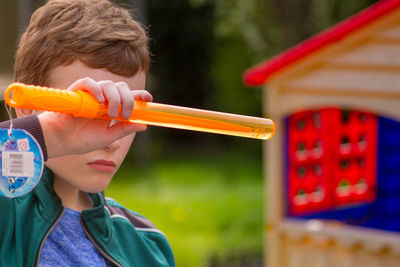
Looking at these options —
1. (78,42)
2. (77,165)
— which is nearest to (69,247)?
(77,165)

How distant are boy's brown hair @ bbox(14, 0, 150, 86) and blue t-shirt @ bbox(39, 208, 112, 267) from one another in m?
0.31

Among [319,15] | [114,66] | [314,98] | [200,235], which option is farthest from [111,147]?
[319,15]

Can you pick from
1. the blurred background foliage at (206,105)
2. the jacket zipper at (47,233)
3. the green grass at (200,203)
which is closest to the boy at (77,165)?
the jacket zipper at (47,233)

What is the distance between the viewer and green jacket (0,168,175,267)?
1.21 metres

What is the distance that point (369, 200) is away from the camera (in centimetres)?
504

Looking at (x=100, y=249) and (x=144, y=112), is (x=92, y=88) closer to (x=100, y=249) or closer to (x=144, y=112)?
(x=144, y=112)

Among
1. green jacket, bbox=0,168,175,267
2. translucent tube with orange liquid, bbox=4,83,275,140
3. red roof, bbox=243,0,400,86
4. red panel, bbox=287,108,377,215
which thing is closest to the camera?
translucent tube with orange liquid, bbox=4,83,275,140

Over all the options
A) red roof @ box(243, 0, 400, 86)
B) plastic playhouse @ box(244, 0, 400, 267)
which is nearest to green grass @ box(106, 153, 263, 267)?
plastic playhouse @ box(244, 0, 400, 267)

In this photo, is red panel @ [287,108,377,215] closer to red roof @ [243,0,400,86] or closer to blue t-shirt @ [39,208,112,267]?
red roof @ [243,0,400,86]

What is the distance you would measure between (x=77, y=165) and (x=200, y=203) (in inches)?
270

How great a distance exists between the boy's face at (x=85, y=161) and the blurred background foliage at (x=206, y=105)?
3945mm

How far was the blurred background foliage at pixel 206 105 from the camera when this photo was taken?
6773mm

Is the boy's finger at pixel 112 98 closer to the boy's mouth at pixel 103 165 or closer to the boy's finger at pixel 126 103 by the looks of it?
the boy's finger at pixel 126 103

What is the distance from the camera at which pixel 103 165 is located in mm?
1320
